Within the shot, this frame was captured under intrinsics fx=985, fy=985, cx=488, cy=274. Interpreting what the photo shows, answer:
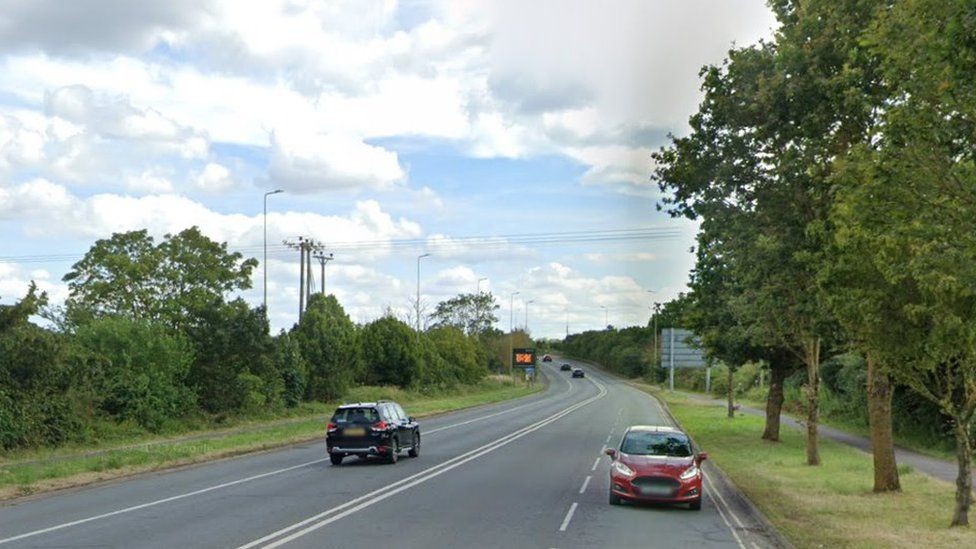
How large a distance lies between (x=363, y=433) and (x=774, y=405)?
17.4 meters

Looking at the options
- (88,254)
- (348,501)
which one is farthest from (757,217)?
(88,254)

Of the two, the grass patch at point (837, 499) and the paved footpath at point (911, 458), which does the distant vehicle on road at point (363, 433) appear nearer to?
the grass patch at point (837, 499)

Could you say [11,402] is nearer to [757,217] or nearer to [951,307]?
[757,217]

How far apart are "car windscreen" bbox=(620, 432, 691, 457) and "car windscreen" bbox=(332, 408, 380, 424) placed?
899 cm

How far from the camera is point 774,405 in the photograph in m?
35.8

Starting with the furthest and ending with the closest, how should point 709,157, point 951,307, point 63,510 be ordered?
point 709,157
point 63,510
point 951,307

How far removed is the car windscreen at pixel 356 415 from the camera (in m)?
25.2

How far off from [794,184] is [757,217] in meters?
1.19

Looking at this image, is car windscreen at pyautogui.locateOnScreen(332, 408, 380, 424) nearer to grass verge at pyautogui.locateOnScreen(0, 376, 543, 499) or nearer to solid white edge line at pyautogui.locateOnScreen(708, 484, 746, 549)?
grass verge at pyautogui.locateOnScreen(0, 376, 543, 499)

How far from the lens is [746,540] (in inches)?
550

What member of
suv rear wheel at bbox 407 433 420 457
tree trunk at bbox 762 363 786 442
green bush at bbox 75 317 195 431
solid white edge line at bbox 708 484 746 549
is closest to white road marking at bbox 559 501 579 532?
solid white edge line at bbox 708 484 746 549

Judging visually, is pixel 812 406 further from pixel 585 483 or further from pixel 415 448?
pixel 415 448

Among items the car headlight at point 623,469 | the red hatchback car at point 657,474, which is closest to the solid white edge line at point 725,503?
the red hatchback car at point 657,474

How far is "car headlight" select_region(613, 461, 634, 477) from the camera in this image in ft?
55.4
